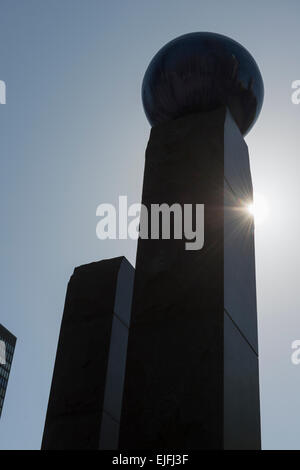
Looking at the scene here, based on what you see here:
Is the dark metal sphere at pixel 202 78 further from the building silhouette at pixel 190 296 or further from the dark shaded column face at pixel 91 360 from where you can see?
the dark shaded column face at pixel 91 360

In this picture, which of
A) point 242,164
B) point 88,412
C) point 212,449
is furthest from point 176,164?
point 88,412

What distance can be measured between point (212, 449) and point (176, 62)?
14.2 feet

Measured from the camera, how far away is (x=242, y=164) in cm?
641

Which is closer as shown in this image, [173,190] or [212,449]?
[212,449]

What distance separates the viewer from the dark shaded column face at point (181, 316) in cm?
440

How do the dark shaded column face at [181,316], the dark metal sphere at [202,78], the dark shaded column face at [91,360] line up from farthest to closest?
the dark shaded column face at [91,360] → the dark metal sphere at [202,78] → the dark shaded column face at [181,316]

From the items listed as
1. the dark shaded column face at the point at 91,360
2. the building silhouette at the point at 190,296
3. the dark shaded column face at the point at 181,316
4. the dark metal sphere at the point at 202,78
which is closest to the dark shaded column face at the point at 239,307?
the building silhouette at the point at 190,296

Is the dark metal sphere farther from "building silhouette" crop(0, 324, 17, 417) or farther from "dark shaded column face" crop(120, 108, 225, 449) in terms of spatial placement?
"building silhouette" crop(0, 324, 17, 417)

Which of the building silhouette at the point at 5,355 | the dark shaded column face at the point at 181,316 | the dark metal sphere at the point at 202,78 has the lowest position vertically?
the dark shaded column face at the point at 181,316

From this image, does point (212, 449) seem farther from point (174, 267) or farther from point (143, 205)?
point (143, 205)

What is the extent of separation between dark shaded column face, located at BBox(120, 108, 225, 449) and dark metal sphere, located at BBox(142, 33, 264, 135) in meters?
0.30

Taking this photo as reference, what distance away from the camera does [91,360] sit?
8.22 m

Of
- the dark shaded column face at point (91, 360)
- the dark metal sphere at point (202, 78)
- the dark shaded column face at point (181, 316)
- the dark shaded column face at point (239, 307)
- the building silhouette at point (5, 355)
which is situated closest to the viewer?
the dark shaded column face at point (181, 316)

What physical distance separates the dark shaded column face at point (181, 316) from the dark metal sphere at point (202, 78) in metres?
0.30
